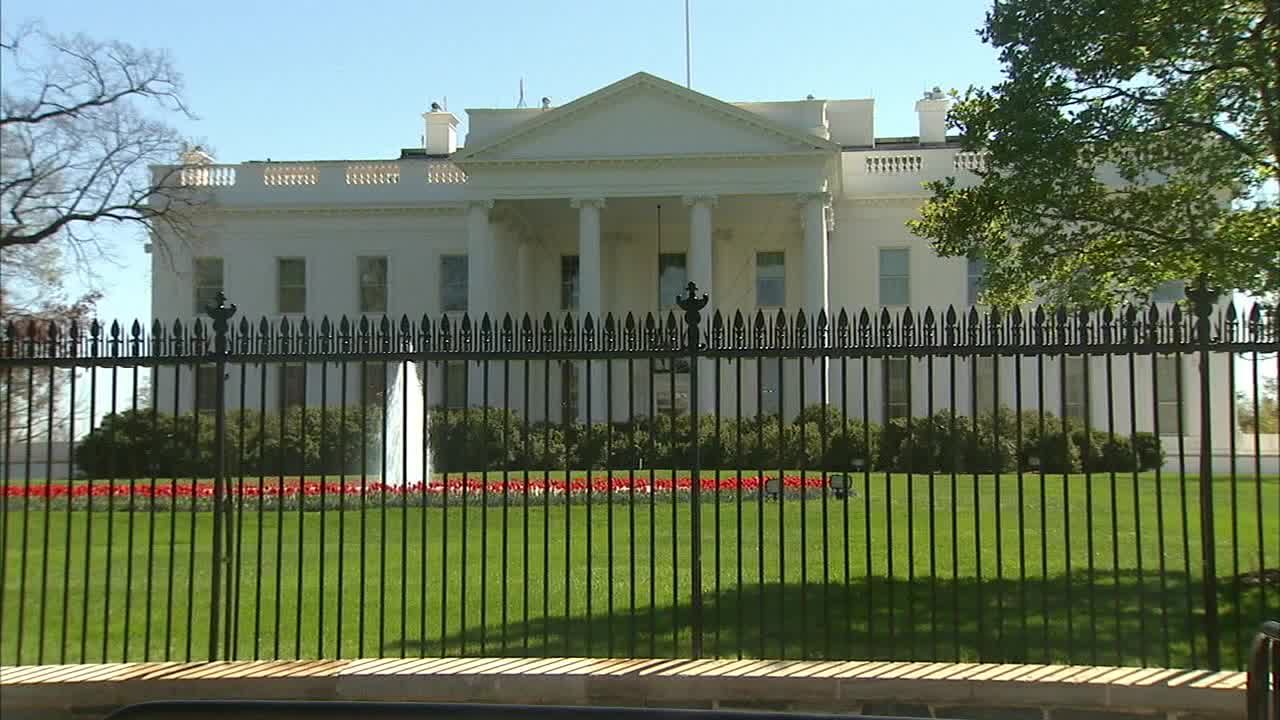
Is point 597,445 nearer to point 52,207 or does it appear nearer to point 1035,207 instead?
point 52,207

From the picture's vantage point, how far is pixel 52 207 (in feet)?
67.1

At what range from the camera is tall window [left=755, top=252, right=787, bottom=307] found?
34.9 metres

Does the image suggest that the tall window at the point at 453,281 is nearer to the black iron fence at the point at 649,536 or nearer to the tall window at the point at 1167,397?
the tall window at the point at 1167,397

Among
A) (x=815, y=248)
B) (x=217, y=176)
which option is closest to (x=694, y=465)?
(x=815, y=248)

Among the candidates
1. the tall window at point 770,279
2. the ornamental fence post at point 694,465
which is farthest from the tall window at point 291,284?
the ornamental fence post at point 694,465

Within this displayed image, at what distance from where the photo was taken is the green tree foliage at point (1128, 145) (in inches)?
323

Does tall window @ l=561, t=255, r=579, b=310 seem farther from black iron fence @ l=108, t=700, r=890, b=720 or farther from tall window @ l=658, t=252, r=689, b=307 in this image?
black iron fence @ l=108, t=700, r=890, b=720

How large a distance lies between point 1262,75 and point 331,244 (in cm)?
3151

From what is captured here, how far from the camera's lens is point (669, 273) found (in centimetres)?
3534

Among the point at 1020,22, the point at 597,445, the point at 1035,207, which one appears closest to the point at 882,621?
the point at 1035,207

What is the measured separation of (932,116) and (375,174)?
17770 millimetres

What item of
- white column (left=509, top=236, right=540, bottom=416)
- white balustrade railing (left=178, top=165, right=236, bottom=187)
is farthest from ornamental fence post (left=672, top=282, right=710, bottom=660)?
white balustrade railing (left=178, top=165, right=236, bottom=187)

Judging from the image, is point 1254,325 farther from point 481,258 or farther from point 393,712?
point 481,258

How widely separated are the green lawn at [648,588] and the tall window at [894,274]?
71.7ft
